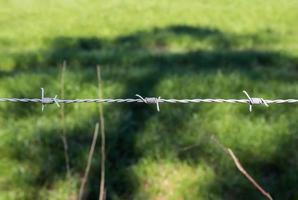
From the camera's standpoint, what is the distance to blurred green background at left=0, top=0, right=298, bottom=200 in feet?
9.75

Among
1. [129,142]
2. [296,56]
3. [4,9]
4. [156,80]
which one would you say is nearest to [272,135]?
[129,142]

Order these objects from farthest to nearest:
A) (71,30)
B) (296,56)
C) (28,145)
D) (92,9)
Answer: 1. (92,9)
2. (71,30)
3. (296,56)
4. (28,145)

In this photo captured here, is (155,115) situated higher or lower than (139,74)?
lower

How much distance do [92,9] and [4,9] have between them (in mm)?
1695

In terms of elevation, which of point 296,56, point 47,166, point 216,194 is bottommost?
point 216,194

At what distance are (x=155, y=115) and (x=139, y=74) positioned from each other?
97cm

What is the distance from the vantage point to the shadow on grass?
3002 mm

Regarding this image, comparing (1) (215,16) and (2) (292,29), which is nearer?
(2) (292,29)

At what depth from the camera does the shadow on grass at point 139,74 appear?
3002mm

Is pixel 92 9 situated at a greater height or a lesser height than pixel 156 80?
greater

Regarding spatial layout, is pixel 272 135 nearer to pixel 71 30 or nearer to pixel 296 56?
pixel 296 56

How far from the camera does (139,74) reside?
183 inches

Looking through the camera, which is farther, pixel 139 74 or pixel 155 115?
pixel 139 74

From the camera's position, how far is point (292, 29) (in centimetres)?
744
